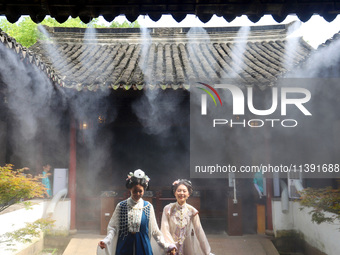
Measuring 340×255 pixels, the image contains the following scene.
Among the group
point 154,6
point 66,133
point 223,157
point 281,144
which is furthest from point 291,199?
point 154,6

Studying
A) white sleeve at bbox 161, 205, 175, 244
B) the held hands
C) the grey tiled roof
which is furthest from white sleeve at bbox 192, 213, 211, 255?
the grey tiled roof

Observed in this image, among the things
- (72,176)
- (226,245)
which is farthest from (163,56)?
(226,245)

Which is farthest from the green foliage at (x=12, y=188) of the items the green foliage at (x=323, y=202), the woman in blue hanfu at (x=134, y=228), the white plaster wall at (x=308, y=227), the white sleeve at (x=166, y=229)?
the white plaster wall at (x=308, y=227)

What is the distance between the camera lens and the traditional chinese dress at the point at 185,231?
4648 mm

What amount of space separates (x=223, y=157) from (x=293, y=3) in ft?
22.0

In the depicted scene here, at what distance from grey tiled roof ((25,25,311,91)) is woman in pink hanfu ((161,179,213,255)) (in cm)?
247

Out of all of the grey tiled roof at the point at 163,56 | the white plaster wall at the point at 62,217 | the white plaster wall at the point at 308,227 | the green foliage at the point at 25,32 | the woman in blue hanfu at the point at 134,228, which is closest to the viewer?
the woman in blue hanfu at the point at 134,228

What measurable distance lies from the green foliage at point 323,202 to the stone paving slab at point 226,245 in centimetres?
133

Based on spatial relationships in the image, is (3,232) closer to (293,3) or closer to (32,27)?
(293,3)

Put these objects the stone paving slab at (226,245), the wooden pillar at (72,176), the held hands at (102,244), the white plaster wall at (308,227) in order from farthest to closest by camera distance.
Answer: the wooden pillar at (72,176) → the stone paving slab at (226,245) → the white plaster wall at (308,227) → the held hands at (102,244)

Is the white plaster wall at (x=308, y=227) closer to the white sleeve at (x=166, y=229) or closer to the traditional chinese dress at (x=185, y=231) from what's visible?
the traditional chinese dress at (x=185, y=231)

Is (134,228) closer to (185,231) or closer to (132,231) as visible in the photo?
(132,231)

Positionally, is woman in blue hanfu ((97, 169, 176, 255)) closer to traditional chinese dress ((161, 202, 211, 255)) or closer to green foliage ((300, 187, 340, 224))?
traditional chinese dress ((161, 202, 211, 255))

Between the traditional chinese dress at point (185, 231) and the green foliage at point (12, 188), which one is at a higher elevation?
the green foliage at point (12, 188)
